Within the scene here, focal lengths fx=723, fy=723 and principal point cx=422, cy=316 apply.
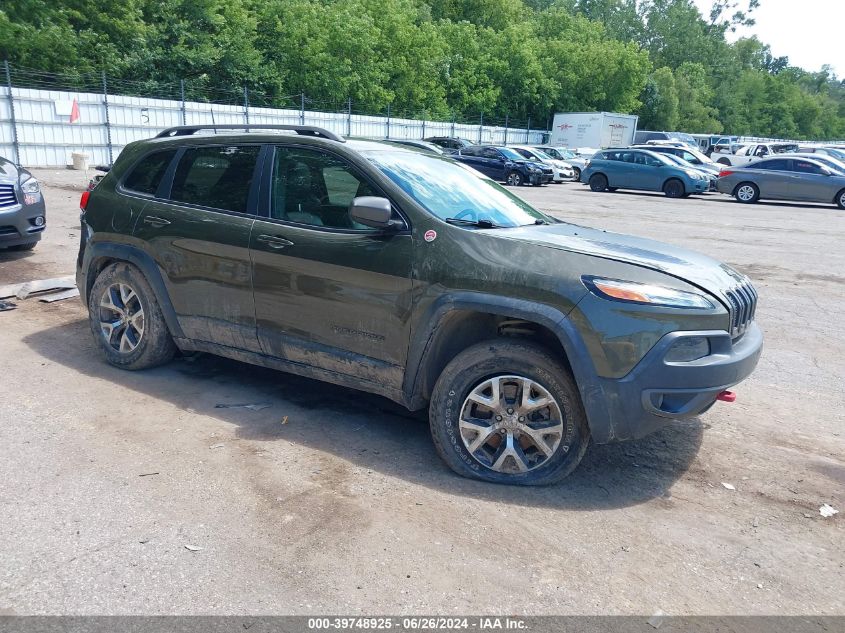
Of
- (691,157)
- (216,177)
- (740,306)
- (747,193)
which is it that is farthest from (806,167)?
(216,177)

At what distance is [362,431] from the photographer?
451 cm

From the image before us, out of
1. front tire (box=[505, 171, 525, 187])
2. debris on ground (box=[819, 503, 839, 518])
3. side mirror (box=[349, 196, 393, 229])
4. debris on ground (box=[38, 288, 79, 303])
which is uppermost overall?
side mirror (box=[349, 196, 393, 229])

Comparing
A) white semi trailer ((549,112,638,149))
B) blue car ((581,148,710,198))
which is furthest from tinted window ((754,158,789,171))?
white semi trailer ((549,112,638,149))

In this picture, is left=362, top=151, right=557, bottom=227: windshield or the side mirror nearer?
the side mirror

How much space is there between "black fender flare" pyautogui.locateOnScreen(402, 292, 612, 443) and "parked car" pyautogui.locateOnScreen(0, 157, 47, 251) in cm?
706

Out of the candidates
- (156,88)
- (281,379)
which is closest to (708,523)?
(281,379)

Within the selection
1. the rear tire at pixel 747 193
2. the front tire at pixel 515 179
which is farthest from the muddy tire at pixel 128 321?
the front tire at pixel 515 179

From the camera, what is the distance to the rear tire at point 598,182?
26250 millimetres

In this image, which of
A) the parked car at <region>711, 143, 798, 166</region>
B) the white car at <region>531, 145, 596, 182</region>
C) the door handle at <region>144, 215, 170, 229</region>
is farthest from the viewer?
the parked car at <region>711, 143, 798, 166</region>

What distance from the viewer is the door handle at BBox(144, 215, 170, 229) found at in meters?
5.07

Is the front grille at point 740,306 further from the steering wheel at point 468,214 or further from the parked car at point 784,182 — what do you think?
the parked car at point 784,182

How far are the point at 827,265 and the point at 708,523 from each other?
9085 millimetres

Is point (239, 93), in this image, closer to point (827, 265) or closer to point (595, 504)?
point (827, 265)

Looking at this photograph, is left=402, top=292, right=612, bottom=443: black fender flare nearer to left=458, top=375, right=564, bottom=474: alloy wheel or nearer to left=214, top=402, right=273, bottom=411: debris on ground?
left=458, top=375, right=564, bottom=474: alloy wheel
